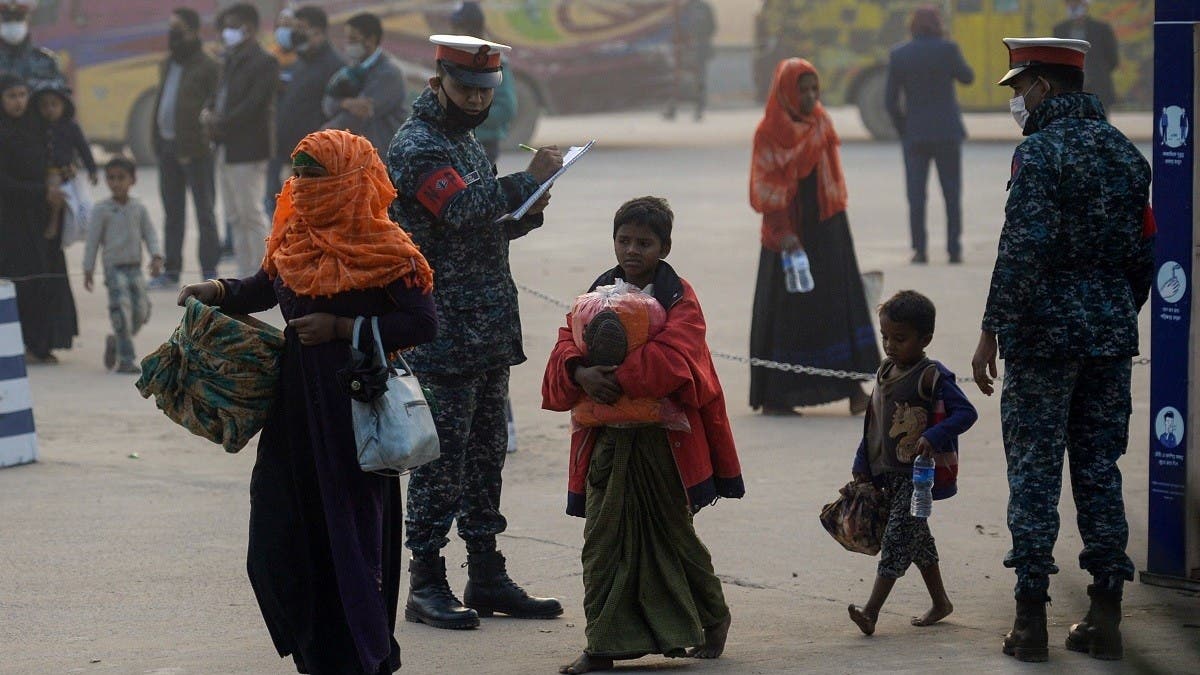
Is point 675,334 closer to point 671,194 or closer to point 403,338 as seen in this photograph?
point 403,338

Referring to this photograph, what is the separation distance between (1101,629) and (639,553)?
1.32 metres

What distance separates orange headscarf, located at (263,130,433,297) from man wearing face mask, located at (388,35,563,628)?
0.77 m

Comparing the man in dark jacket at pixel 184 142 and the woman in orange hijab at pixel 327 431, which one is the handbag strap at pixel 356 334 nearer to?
the woman in orange hijab at pixel 327 431

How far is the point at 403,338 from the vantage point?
4.46 meters

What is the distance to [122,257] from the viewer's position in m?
10.2

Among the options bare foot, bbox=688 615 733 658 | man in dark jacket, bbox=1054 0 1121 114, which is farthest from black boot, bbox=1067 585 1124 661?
man in dark jacket, bbox=1054 0 1121 114

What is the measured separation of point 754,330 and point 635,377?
4.22m

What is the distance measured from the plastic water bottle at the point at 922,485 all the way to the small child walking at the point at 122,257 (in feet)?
20.2

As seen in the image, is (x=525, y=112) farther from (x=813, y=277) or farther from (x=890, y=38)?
(x=813, y=277)

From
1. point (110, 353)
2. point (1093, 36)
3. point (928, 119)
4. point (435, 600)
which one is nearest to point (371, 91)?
point (110, 353)

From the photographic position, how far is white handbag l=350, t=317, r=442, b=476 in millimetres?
4309

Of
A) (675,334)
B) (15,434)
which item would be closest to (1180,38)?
(675,334)

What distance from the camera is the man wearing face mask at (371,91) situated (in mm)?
11797

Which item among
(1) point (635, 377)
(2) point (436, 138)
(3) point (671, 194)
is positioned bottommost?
(3) point (671, 194)
